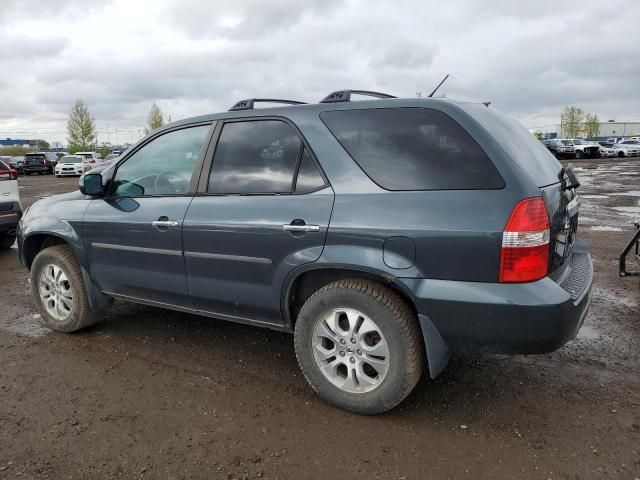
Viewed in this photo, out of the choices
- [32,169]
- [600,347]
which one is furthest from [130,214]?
[32,169]

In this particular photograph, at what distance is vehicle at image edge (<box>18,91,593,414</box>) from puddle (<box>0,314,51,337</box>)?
1.22 m

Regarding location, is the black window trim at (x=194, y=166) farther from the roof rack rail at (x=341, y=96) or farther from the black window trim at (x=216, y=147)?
the roof rack rail at (x=341, y=96)

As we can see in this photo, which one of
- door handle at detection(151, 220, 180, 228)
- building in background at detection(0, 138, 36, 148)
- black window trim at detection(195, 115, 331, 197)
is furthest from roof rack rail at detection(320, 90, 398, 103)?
building in background at detection(0, 138, 36, 148)

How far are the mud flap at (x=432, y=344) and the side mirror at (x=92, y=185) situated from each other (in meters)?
2.70

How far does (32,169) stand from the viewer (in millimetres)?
37469

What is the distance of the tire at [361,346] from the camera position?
2762 millimetres

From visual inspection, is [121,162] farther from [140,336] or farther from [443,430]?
[443,430]

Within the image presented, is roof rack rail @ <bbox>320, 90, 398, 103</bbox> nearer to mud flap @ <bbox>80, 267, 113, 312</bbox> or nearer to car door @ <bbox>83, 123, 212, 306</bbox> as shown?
car door @ <bbox>83, 123, 212, 306</bbox>

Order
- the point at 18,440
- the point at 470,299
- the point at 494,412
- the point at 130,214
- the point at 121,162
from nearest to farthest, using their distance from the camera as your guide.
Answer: the point at 470,299
the point at 18,440
the point at 494,412
the point at 130,214
the point at 121,162

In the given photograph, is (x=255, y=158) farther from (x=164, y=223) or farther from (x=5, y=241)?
(x=5, y=241)

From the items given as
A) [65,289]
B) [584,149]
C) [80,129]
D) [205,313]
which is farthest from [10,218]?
[80,129]

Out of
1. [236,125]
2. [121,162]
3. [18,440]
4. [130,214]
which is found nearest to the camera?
[18,440]

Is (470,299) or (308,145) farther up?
(308,145)

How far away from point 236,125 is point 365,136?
100cm
